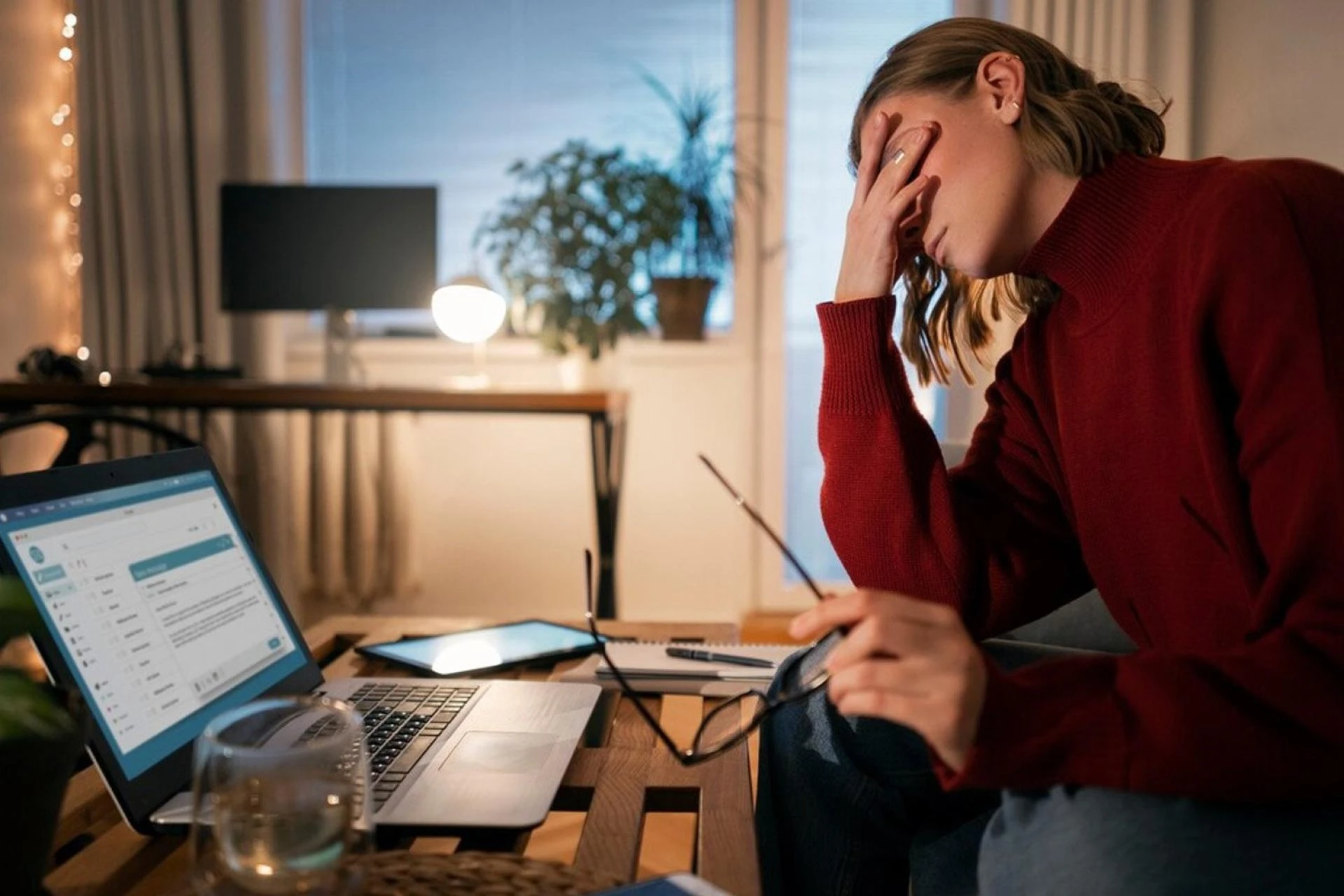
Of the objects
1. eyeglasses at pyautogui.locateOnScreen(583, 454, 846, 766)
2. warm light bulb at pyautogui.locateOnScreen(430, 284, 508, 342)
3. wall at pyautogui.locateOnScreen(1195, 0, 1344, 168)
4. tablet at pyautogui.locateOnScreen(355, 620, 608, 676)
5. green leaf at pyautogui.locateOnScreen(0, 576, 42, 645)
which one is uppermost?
wall at pyautogui.locateOnScreen(1195, 0, 1344, 168)

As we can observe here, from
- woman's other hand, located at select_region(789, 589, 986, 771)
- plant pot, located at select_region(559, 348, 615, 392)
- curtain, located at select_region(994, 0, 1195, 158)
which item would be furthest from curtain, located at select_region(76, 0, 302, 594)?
woman's other hand, located at select_region(789, 589, 986, 771)

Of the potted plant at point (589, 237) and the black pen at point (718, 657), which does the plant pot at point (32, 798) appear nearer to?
the black pen at point (718, 657)

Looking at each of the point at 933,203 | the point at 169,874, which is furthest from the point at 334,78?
the point at 169,874

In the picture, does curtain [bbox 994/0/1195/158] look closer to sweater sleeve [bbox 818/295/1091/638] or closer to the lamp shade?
the lamp shade

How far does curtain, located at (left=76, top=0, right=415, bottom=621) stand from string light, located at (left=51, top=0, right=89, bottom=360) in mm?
51

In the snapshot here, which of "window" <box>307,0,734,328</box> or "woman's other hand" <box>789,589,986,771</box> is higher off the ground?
"window" <box>307,0,734,328</box>

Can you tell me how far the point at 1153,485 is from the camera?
0.91 metres

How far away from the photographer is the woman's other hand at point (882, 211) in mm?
1104

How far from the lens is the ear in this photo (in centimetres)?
105

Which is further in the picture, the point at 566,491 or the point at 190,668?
the point at 566,491

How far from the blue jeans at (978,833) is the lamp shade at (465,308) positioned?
1.95 metres

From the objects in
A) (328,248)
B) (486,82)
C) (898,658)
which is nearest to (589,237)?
(328,248)

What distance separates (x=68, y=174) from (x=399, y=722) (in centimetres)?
282

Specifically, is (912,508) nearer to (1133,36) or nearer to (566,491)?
(566,491)
